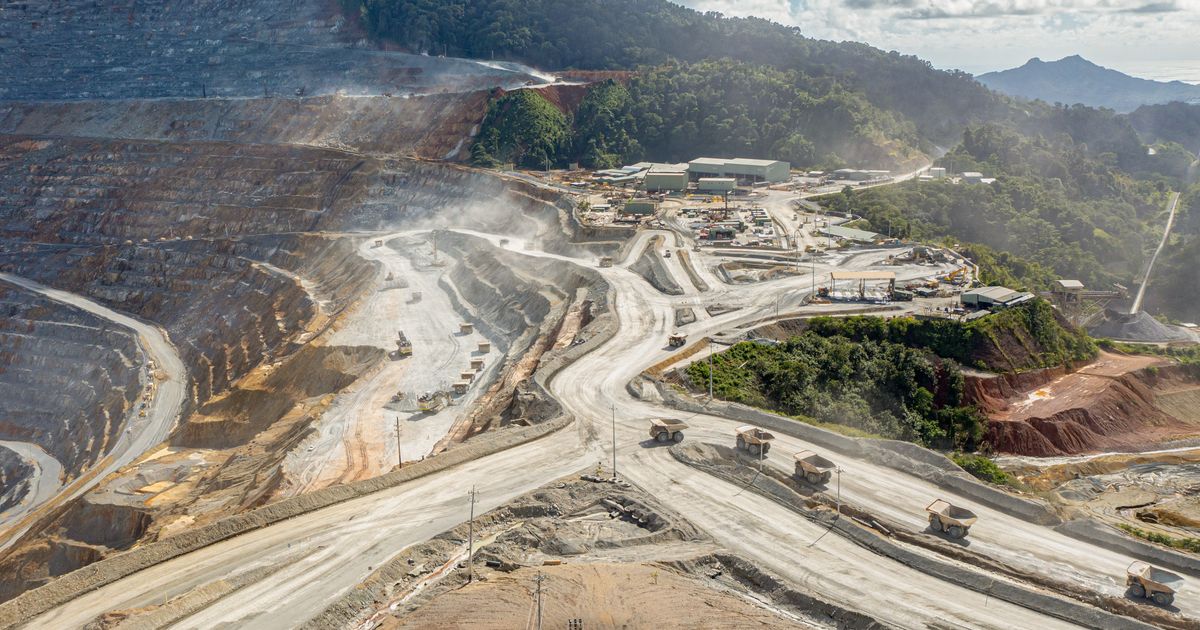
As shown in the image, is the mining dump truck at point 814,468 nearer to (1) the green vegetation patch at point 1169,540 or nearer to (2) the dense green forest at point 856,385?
(1) the green vegetation patch at point 1169,540

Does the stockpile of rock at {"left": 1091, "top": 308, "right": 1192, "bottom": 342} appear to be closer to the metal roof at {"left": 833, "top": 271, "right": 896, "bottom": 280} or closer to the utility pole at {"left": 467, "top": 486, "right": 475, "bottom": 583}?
the metal roof at {"left": 833, "top": 271, "right": 896, "bottom": 280}

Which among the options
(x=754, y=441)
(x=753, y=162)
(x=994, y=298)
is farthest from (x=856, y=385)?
(x=753, y=162)

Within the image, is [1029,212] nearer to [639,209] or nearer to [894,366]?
[639,209]

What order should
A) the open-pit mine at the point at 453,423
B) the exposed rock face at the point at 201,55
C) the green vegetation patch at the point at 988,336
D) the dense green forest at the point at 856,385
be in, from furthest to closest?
the exposed rock face at the point at 201,55, the green vegetation patch at the point at 988,336, the dense green forest at the point at 856,385, the open-pit mine at the point at 453,423

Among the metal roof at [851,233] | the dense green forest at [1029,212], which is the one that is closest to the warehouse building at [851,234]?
the metal roof at [851,233]

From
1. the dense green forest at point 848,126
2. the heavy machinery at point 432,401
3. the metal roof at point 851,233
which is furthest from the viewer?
the dense green forest at point 848,126

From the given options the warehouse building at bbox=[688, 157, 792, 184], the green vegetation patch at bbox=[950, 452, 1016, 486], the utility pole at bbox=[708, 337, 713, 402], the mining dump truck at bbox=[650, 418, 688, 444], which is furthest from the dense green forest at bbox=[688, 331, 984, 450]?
the warehouse building at bbox=[688, 157, 792, 184]
